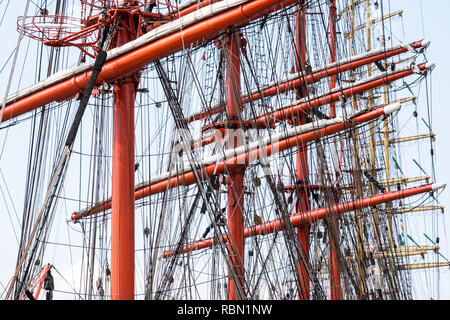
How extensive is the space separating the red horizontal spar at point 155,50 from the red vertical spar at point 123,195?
0.45m

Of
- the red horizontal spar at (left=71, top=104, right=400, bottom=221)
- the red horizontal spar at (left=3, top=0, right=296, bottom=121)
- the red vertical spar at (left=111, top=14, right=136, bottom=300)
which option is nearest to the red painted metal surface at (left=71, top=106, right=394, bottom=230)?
the red horizontal spar at (left=71, top=104, right=400, bottom=221)

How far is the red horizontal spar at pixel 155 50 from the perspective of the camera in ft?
48.8

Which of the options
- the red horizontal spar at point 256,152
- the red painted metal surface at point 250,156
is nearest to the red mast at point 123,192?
the red painted metal surface at point 250,156

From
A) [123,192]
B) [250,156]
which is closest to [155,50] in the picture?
[123,192]

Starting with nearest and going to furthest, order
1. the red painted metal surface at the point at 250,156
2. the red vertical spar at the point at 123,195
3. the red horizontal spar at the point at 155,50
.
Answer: the red vertical spar at the point at 123,195 < the red horizontal spar at the point at 155,50 < the red painted metal surface at the point at 250,156

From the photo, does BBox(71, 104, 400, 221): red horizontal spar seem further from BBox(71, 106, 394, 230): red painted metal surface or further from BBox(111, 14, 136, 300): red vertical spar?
BBox(111, 14, 136, 300): red vertical spar

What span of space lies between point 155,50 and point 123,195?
9.40 ft

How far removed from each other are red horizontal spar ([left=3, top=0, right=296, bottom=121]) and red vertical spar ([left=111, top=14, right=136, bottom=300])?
0.45m

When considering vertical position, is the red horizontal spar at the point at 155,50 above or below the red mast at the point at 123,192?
above

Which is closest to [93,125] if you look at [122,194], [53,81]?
[53,81]

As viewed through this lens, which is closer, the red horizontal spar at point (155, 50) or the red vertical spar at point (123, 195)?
the red vertical spar at point (123, 195)

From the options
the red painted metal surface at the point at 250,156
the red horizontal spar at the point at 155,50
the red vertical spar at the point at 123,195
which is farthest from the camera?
the red painted metal surface at the point at 250,156

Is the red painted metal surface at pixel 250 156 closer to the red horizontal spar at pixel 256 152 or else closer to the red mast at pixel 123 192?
the red horizontal spar at pixel 256 152

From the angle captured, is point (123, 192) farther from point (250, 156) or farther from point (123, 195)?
point (250, 156)
